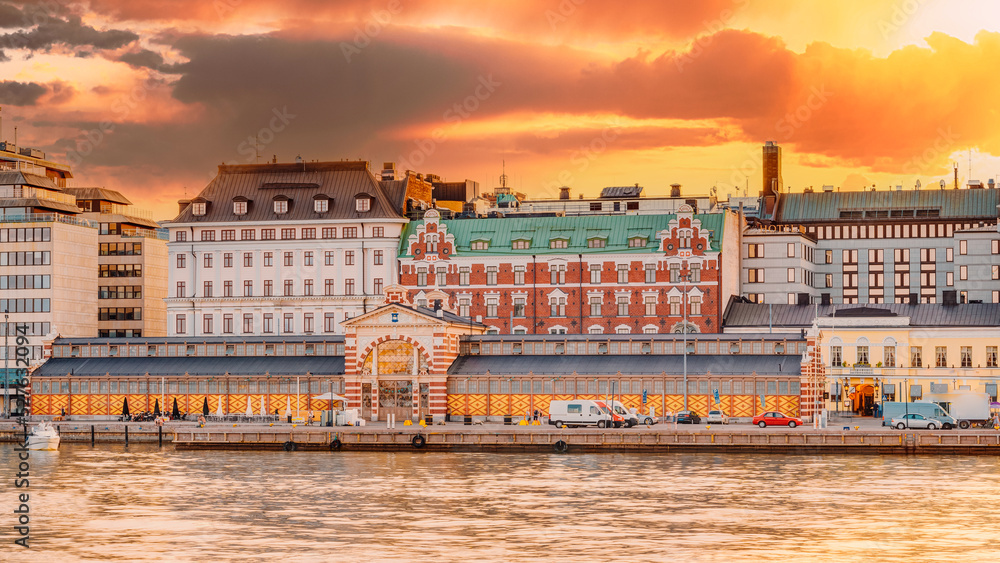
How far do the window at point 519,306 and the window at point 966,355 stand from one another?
141ft

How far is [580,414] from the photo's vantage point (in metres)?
120

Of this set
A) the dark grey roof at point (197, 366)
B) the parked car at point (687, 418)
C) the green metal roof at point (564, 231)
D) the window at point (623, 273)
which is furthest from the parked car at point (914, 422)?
the dark grey roof at point (197, 366)

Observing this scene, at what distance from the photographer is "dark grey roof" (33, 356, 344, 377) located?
139m

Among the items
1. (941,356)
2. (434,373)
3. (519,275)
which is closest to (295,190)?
(519,275)

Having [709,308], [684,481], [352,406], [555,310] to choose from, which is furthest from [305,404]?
[684,481]

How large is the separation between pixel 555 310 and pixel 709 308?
15.5 meters

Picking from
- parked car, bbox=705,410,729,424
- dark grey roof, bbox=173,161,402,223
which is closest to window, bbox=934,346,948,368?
parked car, bbox=705,410,729,424

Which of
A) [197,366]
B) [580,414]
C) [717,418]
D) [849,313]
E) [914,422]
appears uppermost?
[849,313]

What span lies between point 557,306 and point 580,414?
39733 millimetres

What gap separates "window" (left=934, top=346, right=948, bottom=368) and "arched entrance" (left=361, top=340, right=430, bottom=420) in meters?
47.6

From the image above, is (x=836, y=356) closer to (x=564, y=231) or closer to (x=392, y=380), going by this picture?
(x=564, y=231)

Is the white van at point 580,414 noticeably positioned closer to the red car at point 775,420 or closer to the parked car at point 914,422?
the red car at point 775,420

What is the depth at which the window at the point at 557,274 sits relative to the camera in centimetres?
15938

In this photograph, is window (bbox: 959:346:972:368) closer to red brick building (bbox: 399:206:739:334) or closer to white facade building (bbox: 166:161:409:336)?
red brick building (bbox: 399:206:739:334)
